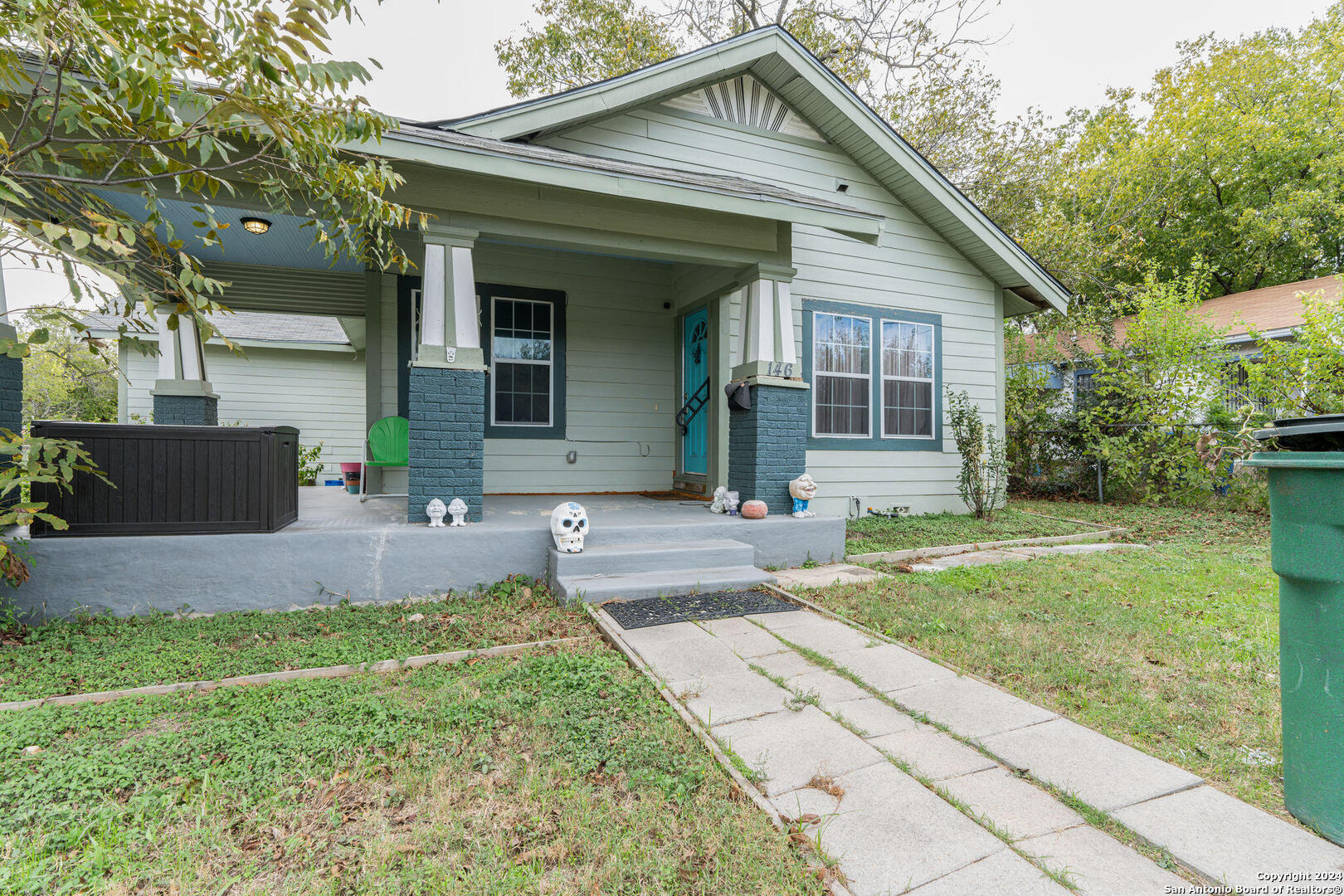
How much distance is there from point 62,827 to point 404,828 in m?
1.01

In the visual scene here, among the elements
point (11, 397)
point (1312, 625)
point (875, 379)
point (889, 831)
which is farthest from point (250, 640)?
point (875, 379)

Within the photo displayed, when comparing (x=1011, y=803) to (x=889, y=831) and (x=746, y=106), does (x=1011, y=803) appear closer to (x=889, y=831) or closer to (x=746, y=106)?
(x=889, y=831)

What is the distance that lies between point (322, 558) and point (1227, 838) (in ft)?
15.5

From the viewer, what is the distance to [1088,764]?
7.05ft

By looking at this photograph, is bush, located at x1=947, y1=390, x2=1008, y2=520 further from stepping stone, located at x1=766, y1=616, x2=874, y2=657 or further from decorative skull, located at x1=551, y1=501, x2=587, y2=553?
decorative skull, located at x1=551, y1=501, x2=587, y2=553

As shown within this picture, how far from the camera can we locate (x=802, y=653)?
3.24 m

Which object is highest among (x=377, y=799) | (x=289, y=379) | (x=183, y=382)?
(x=289, y=379)

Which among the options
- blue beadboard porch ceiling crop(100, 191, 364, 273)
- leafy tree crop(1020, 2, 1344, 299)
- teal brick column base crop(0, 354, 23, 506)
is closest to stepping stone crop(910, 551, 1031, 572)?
blue beadboard porch ceiling crop(100, 191, 364, 273)

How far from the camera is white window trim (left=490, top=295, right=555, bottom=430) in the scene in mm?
6965

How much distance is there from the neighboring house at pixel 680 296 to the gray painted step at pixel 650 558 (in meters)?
0.93

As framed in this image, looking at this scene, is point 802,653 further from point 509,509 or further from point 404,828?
point 509,509

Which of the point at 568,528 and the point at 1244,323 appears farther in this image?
the point at 1244,323

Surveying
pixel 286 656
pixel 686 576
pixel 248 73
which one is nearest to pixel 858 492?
pixel 686 576

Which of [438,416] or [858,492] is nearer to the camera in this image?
[438,416]
